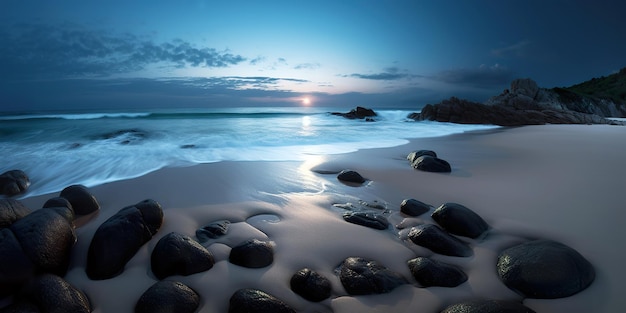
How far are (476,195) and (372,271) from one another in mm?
2588

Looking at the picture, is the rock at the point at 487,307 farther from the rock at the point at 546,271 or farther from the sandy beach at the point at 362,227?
the rock at the point at 546,271

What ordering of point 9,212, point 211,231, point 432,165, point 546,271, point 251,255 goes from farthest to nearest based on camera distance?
point 432,165, point 211,231, point 9,212, point 251,255, point 546,271

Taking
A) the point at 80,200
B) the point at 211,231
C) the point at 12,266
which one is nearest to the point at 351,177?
the point at 211,231

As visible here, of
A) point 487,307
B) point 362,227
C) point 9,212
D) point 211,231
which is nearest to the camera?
point 487,307

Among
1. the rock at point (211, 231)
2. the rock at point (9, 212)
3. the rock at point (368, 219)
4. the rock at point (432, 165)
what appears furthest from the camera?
the rock at point (432, 165)

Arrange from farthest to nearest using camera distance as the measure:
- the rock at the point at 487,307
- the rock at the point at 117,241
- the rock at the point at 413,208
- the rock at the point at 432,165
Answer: the rock at the point at 432,165 → the rock at the point at 413,208 → the rock at the point at 117,241 → the rock at the point at 487,307

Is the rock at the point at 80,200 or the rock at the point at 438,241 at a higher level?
the rock at the point at 438,241

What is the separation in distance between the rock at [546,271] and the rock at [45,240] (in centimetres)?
323

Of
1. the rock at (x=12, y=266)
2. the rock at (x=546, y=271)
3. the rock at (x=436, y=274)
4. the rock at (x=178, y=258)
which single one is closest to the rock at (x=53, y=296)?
the rock at (x=12, y=266)

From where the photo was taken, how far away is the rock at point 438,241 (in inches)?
98.3

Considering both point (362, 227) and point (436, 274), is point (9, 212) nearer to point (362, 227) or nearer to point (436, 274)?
point (362, 227)

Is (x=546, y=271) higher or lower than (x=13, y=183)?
higher

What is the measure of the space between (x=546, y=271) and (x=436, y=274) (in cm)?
74

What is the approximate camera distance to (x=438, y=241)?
255 centimetres
